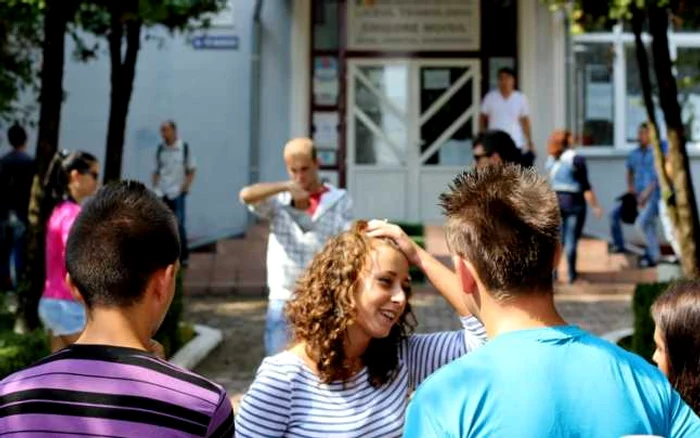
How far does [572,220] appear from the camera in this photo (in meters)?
14.1

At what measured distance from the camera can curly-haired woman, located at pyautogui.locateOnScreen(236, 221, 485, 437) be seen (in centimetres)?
358

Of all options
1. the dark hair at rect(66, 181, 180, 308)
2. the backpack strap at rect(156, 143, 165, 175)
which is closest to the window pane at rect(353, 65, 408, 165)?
the backpack strap at rect(156, 143, 165, 175)

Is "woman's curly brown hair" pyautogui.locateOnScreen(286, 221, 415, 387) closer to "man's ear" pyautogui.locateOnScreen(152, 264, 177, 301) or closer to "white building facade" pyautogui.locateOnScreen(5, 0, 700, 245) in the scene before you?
"man's ear" pyautogui.locateOnScreen(152, 264, 177, 301)

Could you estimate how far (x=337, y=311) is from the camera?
3711mm

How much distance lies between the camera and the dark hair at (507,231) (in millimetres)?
2480

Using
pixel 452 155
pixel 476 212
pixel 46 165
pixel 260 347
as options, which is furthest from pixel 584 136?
pixel 476 212

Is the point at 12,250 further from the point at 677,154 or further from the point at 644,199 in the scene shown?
the point at 677,154

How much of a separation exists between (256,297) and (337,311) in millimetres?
10543

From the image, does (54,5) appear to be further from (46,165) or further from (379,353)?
(379,353)

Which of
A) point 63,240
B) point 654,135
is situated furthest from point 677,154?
point 63,240

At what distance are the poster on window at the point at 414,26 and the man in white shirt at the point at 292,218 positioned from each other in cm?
1099

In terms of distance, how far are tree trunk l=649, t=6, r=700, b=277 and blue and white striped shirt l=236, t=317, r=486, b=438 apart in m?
6.59

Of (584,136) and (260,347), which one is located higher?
(584,136)

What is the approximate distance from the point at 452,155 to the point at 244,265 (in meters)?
4.24
